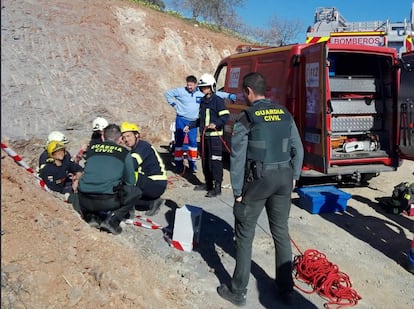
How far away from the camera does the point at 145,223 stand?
5.66 m

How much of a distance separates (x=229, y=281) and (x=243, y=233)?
84 cm

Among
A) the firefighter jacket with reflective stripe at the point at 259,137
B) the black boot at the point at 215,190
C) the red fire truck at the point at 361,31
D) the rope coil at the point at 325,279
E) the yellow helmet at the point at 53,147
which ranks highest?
the red fire truck at the point at 361,31

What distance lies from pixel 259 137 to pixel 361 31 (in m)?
6.12

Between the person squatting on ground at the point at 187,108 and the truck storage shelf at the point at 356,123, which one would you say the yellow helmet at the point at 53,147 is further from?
the truck storage shelf at the point at 356,123

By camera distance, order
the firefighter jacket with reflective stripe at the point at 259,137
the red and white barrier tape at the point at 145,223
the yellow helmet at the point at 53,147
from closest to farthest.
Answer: the firefighter jacket with reflective stripe at the point at 259,137
the red and white barrier tape at the point at 145,223
the yellow helmet at the point at 53,147

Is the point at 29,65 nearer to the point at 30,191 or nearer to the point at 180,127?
the point at 180,127

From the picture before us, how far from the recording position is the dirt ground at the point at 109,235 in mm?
3264

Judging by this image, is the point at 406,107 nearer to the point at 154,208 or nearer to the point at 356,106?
the point at 356,106

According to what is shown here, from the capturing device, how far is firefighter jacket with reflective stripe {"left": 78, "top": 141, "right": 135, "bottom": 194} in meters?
4.82

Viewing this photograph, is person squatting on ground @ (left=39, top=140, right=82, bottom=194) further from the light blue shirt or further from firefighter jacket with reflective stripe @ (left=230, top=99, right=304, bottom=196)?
the light blue shirt

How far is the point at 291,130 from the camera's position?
146 inches

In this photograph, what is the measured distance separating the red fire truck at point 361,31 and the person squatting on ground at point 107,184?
174 inches

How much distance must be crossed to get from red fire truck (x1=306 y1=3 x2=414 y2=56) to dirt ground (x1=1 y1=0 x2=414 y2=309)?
259 cm

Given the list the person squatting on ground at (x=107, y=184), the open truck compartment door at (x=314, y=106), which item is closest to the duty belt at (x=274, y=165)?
the person squatting on ground at (x=107, y=184)
